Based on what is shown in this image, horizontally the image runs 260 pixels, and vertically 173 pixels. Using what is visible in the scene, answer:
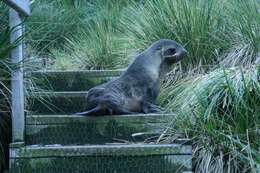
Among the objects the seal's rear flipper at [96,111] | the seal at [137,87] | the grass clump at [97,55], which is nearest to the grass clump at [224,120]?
the seal at [137,87]

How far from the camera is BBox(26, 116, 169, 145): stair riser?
16.3ft

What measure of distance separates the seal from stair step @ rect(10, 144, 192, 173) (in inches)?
23.7

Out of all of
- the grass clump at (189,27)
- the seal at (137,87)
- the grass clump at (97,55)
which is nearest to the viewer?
the seal at (137,87)

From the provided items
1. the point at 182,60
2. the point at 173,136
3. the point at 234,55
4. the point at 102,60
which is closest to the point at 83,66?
the point at 102,60

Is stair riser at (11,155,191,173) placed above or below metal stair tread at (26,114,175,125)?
below

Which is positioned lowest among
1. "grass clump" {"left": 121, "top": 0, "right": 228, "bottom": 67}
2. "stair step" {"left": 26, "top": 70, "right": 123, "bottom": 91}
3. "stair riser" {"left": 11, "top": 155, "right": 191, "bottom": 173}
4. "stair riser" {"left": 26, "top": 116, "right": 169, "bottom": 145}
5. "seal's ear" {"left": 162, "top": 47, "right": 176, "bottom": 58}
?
"stair riser" {"left": 11, "top": 155, "right": 191, "bottom": 173}

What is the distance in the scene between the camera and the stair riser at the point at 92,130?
495 centimetres

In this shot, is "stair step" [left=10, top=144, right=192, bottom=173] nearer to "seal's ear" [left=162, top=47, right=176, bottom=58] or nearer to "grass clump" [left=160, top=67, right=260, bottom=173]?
"grass clump" [left=160, top=67, right=260, bottom=173]

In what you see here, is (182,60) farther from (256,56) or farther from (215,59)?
(256,56)

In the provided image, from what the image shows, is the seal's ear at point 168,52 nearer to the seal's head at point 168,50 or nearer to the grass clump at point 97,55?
the seal's head at point 168,50

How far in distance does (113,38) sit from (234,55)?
1.73 m

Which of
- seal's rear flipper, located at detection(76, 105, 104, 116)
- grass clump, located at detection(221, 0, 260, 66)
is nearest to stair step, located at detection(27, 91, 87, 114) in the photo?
seal's rear flipper, located at detection(76, 105, 104, 116)

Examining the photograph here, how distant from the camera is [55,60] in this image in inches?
282

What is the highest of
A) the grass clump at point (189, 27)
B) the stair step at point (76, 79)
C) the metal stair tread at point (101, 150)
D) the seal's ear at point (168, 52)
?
the grass clump at point (189, 27)
